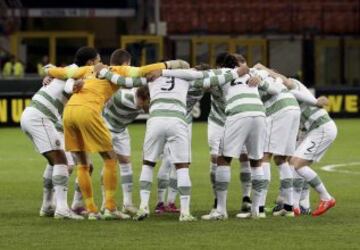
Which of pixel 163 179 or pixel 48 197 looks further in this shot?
pixel 163 179

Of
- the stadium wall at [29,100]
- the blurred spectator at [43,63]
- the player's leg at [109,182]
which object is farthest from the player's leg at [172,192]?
the blurred spectator at [43,63]

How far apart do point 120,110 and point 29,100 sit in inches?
693

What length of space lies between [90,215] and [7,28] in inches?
1226

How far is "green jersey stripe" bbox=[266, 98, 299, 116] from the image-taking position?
16.2 metres

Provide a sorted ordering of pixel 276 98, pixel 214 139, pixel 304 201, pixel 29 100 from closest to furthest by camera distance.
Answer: pixel 276 98 < pixel 304 201 < pixel 214 139 < pixel 29 100

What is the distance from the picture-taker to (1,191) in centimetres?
1933

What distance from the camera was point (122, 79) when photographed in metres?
15.1

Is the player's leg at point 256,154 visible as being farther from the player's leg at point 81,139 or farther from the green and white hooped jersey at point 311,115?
the player's leg at point 81,139

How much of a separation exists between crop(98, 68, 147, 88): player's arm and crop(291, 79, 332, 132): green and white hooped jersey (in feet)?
7.33

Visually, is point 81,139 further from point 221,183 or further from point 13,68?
point 13,68

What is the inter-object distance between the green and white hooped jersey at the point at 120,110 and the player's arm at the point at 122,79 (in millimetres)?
881

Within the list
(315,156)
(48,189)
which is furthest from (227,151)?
(48,189)

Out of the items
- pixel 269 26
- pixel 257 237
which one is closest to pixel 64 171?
pixel 257 237

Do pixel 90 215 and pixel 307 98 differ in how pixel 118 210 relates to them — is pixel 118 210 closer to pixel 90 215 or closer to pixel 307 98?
pixel 90 215
